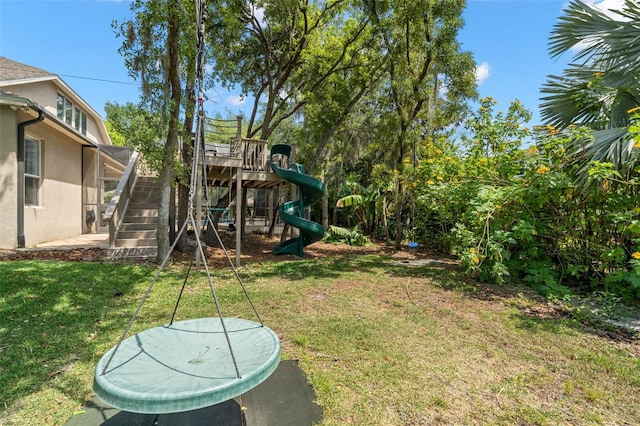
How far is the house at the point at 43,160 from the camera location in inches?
283

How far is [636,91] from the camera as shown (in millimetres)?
5004

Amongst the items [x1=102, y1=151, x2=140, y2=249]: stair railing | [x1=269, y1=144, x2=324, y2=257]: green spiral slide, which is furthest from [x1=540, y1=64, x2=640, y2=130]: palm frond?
[x1=102, y1=151, x2=140, y2=249]: stair railing

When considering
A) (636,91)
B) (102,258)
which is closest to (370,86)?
(636,91)

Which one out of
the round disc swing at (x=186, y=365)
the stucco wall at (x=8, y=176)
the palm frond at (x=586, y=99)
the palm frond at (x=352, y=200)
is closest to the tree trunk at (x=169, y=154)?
the stucco wall at (x=8, y=176)

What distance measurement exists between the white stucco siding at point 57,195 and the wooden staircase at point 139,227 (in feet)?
6.55

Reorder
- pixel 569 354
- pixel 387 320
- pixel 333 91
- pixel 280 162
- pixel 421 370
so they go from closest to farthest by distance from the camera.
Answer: pixel 421 370
pixel 569 354
pixel 387 320
pixel 280 162
pixel 333 91

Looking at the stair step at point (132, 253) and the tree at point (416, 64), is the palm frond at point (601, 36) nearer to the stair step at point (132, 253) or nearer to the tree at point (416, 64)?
the tree at point (416, 64)

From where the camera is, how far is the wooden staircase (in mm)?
7531

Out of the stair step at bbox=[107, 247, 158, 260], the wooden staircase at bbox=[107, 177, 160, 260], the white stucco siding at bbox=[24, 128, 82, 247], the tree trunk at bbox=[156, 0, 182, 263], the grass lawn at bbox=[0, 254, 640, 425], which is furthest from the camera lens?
Answer: the white stucco siding at bbox=[24, 128, 82, 247]

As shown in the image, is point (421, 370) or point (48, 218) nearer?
point (421, 370)

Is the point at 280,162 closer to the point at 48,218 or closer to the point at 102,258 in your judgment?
the point at 102,258

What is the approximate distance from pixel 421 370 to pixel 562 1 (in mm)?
7070

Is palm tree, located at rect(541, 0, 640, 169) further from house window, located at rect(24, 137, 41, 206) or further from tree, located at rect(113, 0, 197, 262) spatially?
house window, located at rect(24, 137, 41, 206)

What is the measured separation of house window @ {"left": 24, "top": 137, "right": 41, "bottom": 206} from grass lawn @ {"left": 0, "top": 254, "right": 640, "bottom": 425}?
3184mm
